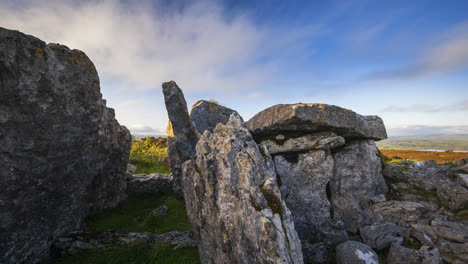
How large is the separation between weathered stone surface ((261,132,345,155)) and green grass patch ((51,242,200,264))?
526 cm

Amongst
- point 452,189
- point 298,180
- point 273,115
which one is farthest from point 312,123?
point 452,189

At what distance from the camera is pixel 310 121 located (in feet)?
26.6

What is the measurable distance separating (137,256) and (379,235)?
8.29 m

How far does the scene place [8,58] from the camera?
621cm

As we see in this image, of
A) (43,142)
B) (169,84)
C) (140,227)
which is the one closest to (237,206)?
(140,227)

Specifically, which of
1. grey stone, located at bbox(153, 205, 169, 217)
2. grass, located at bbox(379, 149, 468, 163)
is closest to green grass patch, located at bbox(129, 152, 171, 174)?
grey stone, located at bbox(153, 205, 169, 217)

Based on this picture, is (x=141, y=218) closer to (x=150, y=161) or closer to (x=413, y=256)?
(x=413, y=256)

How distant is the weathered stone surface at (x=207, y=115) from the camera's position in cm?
1692

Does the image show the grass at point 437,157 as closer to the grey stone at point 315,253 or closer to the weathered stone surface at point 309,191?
the weathered stone surface at point 309,191

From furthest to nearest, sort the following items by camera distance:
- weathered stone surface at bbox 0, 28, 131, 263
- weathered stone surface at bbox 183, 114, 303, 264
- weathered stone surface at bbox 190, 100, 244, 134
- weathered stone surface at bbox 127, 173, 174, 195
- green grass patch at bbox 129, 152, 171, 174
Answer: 1. green grass patch at bbox 129, 152, 171, 174
2. weathered stone surface at bbox 190, 100, 244, 134
3. weathered stone surface at bbox 127, 173, 174, 195
4. weathered stone surface at bbox 0, 28, 131, 263
5. weathered stone surface at bbox 183, 114, 303, 264

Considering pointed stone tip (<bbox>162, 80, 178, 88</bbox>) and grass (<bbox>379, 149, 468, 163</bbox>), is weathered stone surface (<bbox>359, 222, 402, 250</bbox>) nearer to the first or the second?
pointed stone tip (<bbox>162, 80, 178, 88</bbox>)

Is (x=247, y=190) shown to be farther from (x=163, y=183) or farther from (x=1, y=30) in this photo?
(x=163, y=183)

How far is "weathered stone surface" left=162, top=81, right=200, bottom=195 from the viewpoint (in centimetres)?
1327

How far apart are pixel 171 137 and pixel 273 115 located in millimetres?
7852
